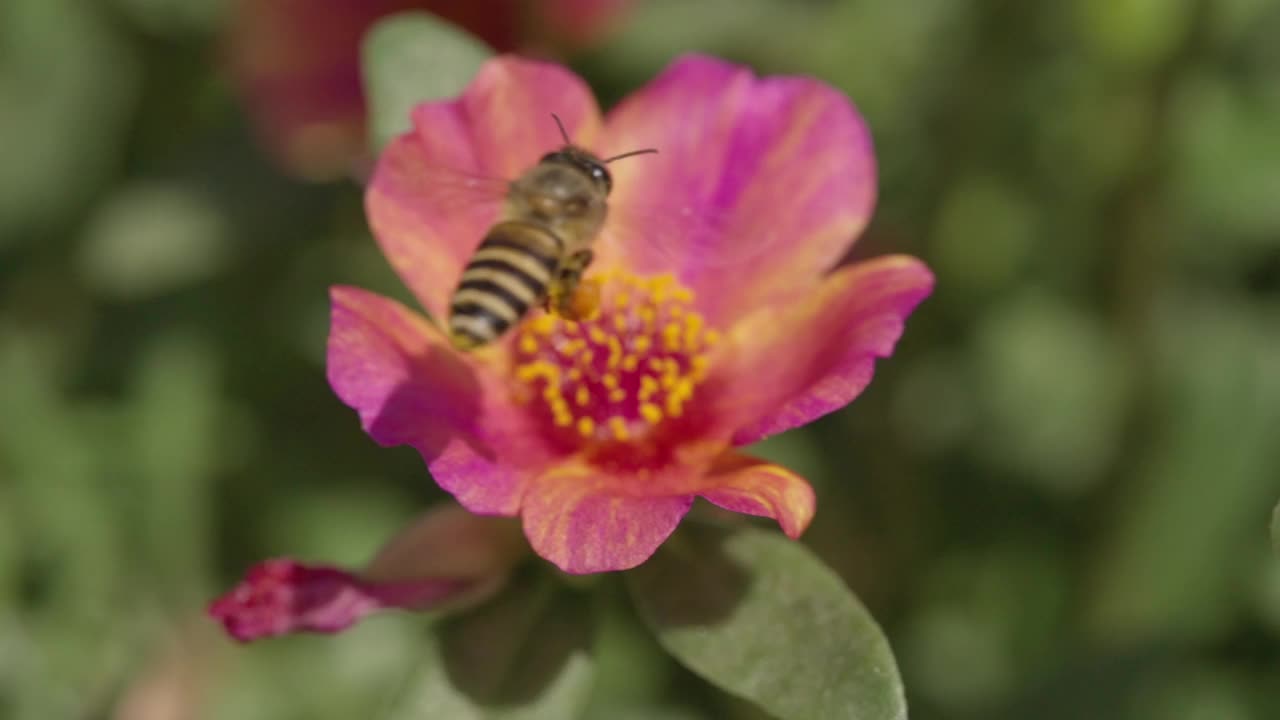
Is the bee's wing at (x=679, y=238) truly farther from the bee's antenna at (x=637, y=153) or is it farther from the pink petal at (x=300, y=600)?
the pink petal at (x=300, y=600)

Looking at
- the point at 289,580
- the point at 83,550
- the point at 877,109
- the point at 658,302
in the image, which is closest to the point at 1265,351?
the point at 877,109

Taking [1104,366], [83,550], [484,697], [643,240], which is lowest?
[83,550]

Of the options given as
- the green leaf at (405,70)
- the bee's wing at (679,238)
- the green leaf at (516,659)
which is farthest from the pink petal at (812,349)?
the green leaf at (405,70)

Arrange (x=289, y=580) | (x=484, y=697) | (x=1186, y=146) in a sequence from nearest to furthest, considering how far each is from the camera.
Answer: (x=289, y=580) < (x=484, y=697) < (x=1186, y=146)

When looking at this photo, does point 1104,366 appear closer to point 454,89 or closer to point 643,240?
point 643,240

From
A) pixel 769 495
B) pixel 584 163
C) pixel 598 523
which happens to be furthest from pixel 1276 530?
pixel 584 163

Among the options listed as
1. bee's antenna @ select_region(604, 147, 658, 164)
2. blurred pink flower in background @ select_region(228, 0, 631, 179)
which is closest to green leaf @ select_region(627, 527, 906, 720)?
bee's antenna @ select_region(604, 147, 658, 164)
